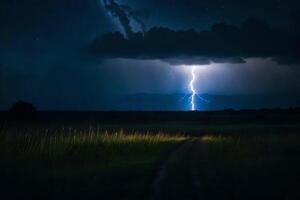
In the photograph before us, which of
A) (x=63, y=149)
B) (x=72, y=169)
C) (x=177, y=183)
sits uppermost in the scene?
(x=63, y=149)

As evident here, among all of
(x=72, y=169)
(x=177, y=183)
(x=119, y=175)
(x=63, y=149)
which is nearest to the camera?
(x=177, y=183)

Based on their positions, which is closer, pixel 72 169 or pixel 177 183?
pixel 177 183

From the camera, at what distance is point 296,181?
16.1m

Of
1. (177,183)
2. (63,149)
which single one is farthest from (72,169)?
(177,183)

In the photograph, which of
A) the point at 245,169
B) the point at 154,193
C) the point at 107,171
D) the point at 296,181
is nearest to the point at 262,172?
the point at 245,169

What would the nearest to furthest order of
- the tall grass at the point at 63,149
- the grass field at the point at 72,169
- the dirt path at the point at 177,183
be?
the dirt path at the point at 177,183, the grass field at the point at 72,169, the tall grass at the point at 63,149

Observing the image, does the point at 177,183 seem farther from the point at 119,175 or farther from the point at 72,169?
the point at 72,169

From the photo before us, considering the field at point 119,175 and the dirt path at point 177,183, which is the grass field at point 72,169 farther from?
the dirt path at point 177,183

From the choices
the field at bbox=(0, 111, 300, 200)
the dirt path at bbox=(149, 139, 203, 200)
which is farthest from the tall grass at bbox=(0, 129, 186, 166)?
the dirt path at bbox=(149, 139, 203, 200)

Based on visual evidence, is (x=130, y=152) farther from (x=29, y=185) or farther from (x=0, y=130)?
(x=29, y=185)

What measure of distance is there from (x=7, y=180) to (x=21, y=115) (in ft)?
352

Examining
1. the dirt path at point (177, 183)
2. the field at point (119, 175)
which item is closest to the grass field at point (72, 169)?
the field at point (119, 175)

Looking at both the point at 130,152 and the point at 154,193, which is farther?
the point at 130,152

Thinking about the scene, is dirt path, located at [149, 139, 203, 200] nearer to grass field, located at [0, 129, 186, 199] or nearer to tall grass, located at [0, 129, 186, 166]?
grass field, located at [0, 129, 186, 199]
